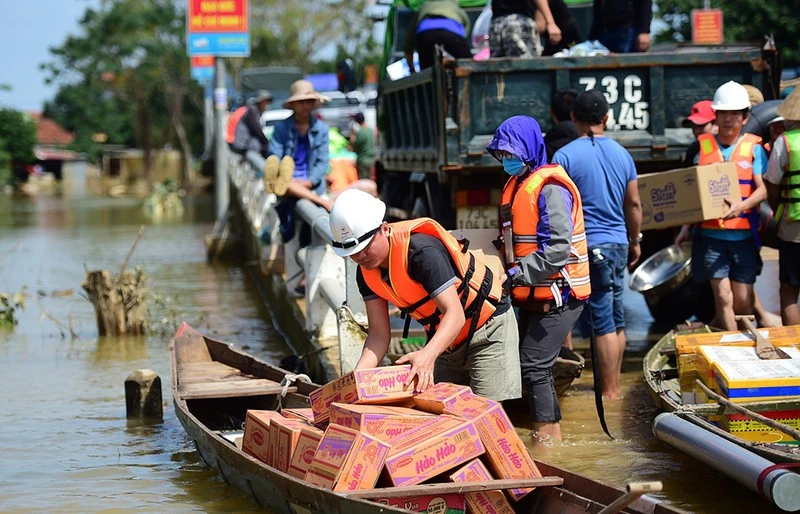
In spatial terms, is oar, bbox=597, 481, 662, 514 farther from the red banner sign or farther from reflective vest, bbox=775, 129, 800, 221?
the red banner sign

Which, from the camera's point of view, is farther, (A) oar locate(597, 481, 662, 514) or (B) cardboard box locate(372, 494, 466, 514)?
(B) cardboard box locate(372, 494, 466, 514)

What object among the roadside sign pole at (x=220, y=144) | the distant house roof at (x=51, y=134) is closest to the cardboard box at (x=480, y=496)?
the roadside sign pole at (x=220, y=144)

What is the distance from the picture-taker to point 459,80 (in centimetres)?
923

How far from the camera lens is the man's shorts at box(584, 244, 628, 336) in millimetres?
7660

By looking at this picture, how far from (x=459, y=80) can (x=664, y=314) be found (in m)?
3.06

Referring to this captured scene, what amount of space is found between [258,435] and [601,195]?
280 centimetres

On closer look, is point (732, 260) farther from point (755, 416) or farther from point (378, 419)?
point (378, 419)

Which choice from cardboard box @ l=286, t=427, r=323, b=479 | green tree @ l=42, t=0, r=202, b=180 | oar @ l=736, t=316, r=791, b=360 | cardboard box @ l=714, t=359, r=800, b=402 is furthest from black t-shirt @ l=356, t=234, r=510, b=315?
green tree @ l=42, t=0, r=202, b=180

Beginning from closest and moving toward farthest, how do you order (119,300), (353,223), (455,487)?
(455,487) < (353,223) < (119,300)

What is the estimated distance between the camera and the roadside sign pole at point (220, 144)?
18.9m

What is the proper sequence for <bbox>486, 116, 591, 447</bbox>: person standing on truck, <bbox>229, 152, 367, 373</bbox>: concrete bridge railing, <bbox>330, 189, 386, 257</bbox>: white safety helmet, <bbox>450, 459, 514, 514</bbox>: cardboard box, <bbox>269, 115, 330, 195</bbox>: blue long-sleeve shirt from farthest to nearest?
<bbox>269, 115, 330, 195</bbox>: blue long-sleeve shirt
<bbox>229, 152, 367, 373</bbox>: concrete bridge railing
<bbox>486, 116, 591, 447</bbox>: person standing on truck
<bbox>330, 189, 386, 257</bbox>: white safety helmet
<bbox>450, 459, 514, 514</bbox>: cardboard box

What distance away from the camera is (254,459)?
5.84m

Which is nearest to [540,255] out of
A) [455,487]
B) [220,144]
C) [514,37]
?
[455,487]

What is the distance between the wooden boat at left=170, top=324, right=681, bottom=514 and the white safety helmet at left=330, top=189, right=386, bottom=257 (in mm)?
1057
